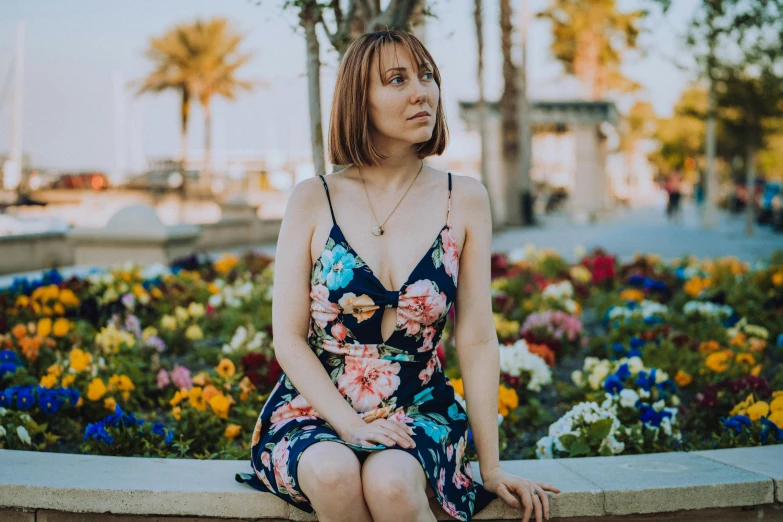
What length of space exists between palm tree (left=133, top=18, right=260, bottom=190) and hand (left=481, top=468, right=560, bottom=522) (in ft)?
133

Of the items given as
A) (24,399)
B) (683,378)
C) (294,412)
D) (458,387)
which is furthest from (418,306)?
(683,378)

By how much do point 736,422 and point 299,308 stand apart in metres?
1.89

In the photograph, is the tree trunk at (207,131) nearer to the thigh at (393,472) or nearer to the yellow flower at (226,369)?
the yellow flower at (226,369)

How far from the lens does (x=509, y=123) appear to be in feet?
79.0

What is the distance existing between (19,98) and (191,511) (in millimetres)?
46135

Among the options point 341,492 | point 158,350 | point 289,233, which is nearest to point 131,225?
point 158,350

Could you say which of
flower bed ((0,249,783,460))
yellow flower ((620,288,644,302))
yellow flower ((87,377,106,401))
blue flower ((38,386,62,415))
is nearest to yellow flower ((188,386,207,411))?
flower bed ((0,249,783,460))

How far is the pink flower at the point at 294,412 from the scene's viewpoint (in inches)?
102

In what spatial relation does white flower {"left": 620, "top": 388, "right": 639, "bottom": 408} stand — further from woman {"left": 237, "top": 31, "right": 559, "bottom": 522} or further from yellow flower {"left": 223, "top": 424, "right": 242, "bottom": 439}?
yellow flower {"left": 223, "top": 424, "right": 242, "bottom": 439}

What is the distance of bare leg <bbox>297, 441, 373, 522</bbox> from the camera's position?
2.22m

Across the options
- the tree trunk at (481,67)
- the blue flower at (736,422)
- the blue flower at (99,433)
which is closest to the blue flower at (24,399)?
the blue flower at (99,433)

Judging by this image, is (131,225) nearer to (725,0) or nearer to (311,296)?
(725,0)

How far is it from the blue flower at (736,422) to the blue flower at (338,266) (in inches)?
69.9

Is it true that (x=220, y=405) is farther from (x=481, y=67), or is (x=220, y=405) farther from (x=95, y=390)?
(x=481, y=67)
